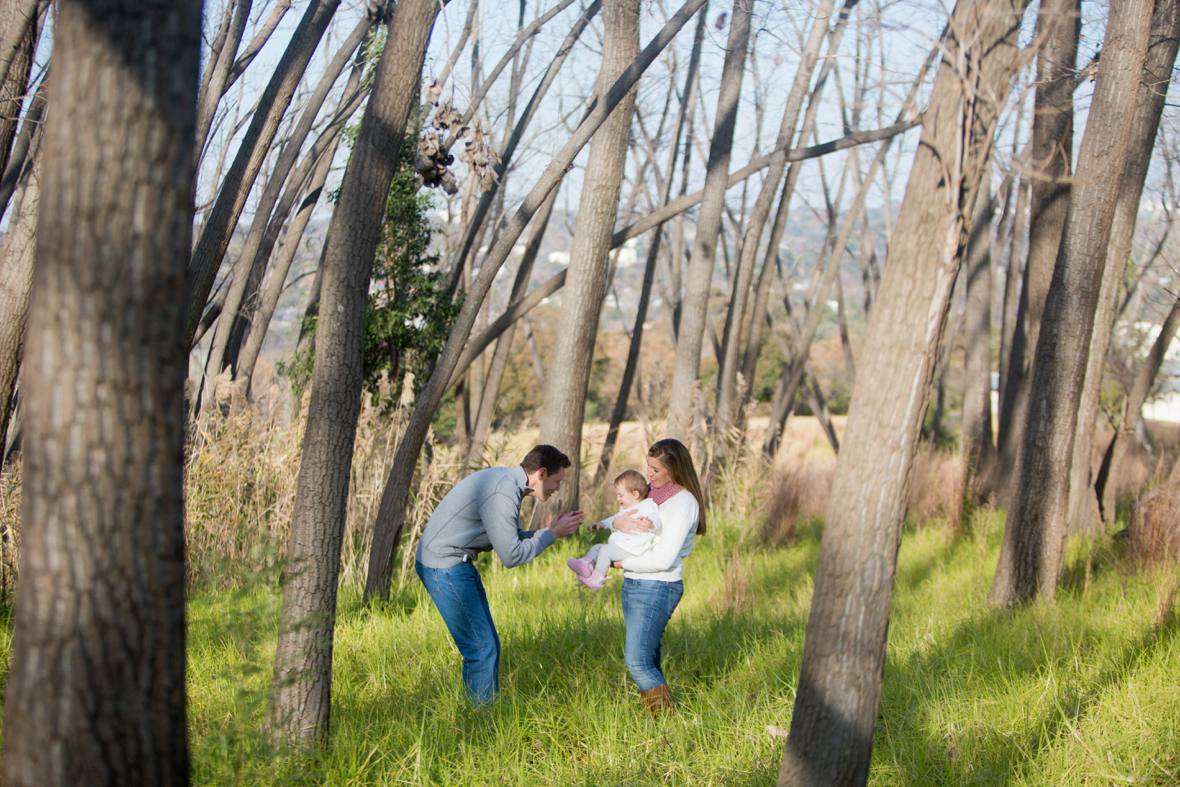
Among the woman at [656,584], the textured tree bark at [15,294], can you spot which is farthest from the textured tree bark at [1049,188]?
the textured tree bark at [15,294]

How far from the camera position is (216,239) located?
8070 mm

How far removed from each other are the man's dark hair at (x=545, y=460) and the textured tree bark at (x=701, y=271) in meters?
5.81

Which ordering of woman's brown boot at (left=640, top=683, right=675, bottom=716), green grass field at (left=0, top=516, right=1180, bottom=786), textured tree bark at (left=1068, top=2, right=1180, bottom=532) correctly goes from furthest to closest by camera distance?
textured tree bark at (left=1068, top=2, right=1180, bottom=532) → woman's brown boot at (left=640, top=683, right=675, bottom=716) → green grass field at (left=0, top=516, right=1180, bottom=786)

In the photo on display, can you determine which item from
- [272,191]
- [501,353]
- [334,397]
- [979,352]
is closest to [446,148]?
[334,397]

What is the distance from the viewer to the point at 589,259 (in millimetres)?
10078

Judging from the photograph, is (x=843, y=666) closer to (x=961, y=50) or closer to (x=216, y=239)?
(x=961, y=50)

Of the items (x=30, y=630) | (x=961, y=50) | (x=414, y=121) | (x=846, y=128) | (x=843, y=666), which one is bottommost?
(x=843, y=666)

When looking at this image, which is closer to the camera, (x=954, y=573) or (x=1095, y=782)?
(x=1095, y=782)

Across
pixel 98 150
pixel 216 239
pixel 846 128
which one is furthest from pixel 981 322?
pixel 98 150

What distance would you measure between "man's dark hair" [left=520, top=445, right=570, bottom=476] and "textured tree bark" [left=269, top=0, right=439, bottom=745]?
0.87 m

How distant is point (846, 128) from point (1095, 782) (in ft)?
48.4

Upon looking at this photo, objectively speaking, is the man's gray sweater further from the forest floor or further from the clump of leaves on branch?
the clump of leaves on branch

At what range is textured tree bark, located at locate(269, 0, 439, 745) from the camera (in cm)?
482

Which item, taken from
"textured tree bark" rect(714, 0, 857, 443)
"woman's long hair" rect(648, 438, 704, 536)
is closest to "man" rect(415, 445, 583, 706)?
"woman's long hair" rect(648, 438, 704, 536)
